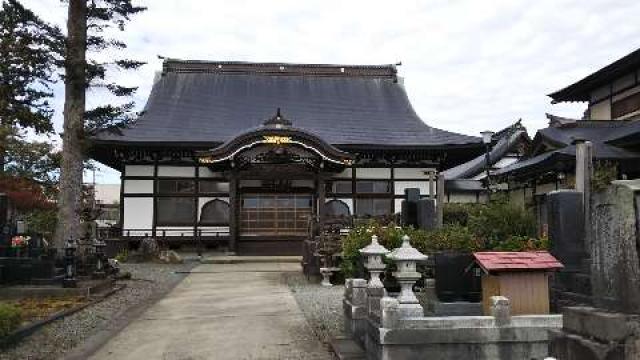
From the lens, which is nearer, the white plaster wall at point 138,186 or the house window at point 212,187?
the white plaster wall at point 138,186

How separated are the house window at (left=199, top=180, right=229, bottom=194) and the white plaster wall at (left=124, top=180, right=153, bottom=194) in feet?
6.49

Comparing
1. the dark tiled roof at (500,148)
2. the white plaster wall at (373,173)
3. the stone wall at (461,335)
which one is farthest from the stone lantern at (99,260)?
the dark tiled roof at (500,148)

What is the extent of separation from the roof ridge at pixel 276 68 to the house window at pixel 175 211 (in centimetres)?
780

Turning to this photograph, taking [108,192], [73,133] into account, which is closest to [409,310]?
[73,133]

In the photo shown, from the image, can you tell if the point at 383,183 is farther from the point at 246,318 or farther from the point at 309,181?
the point at 246,318

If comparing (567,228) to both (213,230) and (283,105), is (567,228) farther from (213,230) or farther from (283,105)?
(283,105)

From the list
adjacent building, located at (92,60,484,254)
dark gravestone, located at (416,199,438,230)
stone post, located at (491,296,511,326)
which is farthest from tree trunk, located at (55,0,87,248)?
stone post, located at (491,296,511,326)

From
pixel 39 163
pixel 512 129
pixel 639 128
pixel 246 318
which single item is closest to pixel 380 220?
pixel 246 318

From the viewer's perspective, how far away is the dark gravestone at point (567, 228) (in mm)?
6842

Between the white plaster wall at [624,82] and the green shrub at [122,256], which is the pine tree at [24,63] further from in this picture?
the white plaster wall at [624,82]

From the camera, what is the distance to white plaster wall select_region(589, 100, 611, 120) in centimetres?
2195

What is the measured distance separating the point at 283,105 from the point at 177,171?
6.03 meters

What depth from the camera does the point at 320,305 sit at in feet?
32.6

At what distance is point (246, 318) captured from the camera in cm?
874
